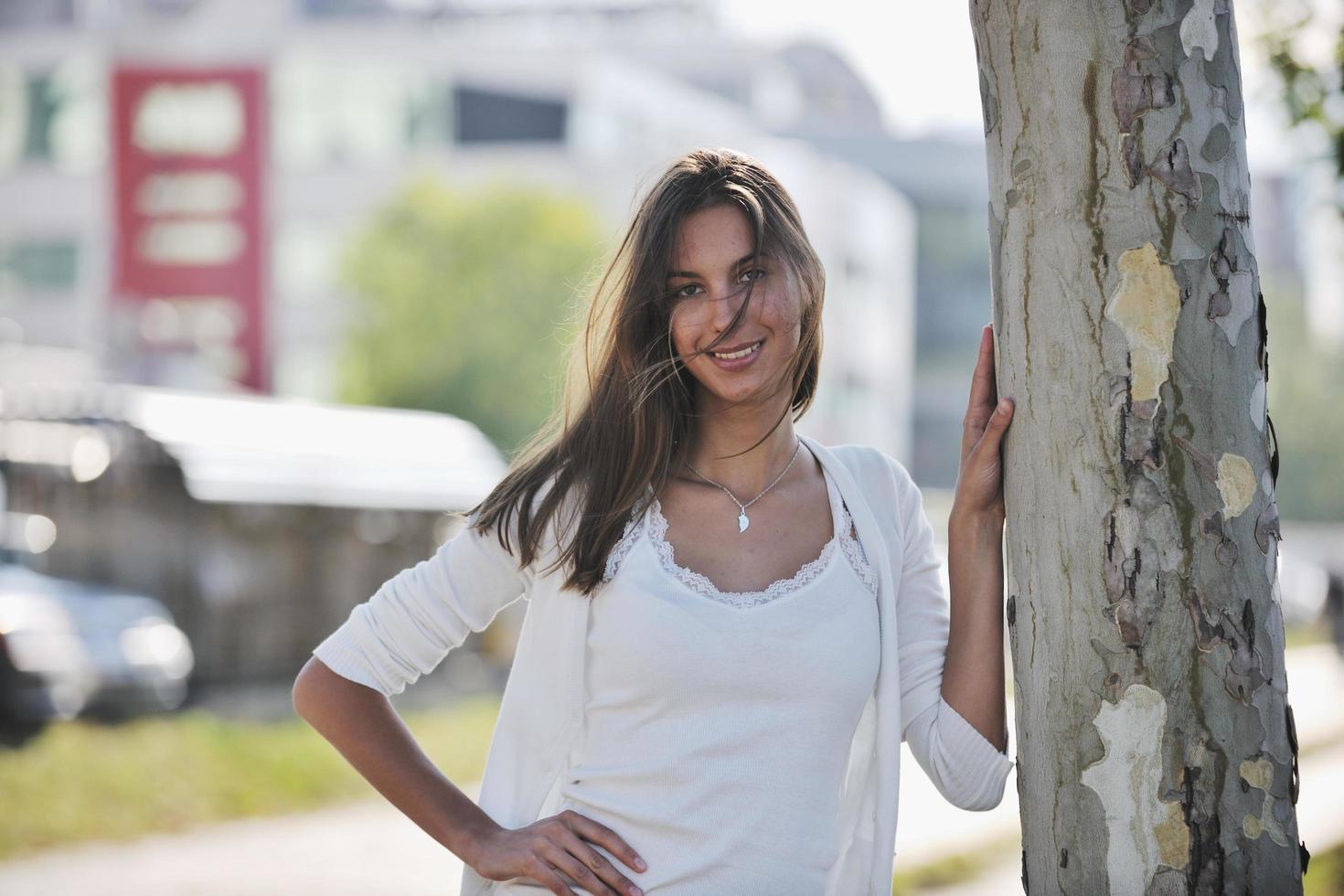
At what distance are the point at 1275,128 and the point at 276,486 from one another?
1319cm

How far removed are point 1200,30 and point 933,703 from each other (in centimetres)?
121

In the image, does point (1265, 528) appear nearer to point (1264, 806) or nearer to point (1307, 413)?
point (1264, 806)

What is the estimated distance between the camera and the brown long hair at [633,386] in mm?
2779

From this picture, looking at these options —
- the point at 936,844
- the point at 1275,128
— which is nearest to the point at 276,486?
the point at 936,844

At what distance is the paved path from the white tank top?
542cm

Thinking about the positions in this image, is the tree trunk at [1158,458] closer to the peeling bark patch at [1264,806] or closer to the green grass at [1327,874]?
the peeling bark patch at [1264,806]

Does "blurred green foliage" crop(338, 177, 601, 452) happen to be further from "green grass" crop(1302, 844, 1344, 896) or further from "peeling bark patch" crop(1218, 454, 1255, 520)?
"peeling bark patch" crop(1218, 454, 1255, 520)

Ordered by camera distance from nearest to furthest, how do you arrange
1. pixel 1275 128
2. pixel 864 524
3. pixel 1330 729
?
pixel 864 524
pixel 1275 128
pixel 1330 729

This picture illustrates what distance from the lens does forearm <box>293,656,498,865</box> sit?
2904 millimetres

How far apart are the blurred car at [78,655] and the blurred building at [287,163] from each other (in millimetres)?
22667

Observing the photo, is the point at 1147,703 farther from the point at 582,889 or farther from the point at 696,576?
the point at 582,889

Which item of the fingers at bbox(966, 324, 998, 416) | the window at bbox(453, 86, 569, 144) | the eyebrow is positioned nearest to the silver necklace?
the eyebrow

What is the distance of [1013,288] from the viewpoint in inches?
94.3

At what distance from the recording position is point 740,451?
292 cm
